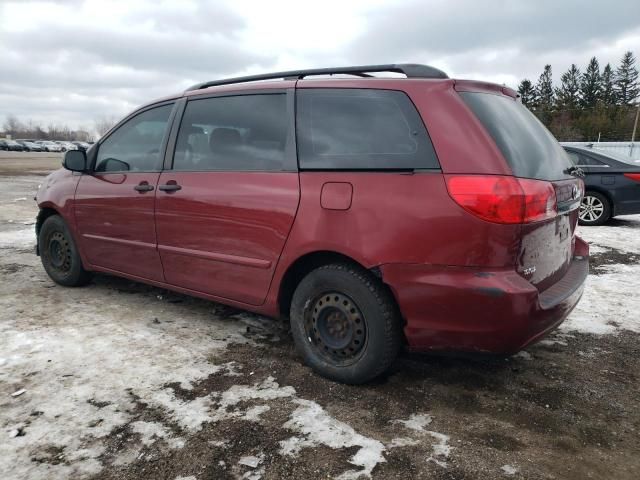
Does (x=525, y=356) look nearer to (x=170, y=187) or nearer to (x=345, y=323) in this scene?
(x=345, y=323)

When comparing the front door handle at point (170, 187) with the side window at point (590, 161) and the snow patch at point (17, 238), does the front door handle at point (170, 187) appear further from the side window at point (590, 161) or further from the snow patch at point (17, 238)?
the side window at point (590, 161)

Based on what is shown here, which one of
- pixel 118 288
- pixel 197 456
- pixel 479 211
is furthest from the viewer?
pixel 118 288

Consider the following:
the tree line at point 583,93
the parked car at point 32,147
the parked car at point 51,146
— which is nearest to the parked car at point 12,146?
the parked car at point 32,147

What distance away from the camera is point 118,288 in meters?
4.85

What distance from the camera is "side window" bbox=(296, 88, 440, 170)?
A: 2.66 meters

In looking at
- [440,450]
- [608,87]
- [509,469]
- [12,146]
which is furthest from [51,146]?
[608,87]

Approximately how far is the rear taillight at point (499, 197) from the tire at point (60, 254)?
3631 mm

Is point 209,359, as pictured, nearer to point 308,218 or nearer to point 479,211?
point 308,218

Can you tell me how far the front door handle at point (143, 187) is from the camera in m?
3.82

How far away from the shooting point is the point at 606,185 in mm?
8469

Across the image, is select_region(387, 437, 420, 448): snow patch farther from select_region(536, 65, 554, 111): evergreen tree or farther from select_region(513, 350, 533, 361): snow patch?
select_region(536, 65, 554, 111): evergreen tree

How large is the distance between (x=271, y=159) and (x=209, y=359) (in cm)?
133

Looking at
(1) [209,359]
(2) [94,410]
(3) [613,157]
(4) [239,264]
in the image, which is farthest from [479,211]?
(3) [613,157]

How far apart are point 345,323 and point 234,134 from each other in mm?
1488
